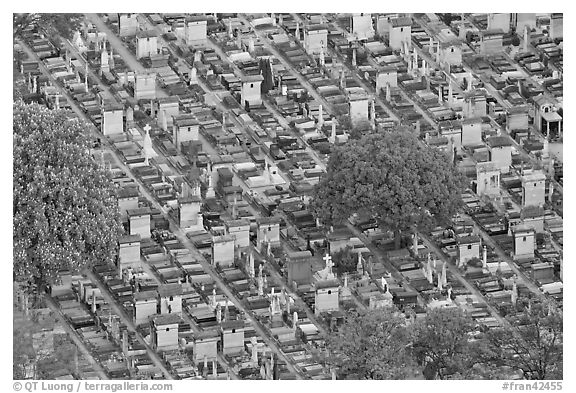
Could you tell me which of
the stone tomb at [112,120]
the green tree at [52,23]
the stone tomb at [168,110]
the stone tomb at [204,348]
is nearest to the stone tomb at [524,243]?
the stone tomb at [204,348]

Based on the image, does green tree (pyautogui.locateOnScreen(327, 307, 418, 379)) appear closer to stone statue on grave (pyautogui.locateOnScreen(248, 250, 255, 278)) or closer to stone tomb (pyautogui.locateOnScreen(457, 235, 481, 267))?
stone statue on grave (pyautogui.locateOnScreen(248, 250, 255, 278))

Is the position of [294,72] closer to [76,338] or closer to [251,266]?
[251,266]

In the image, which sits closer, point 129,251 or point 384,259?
point 129,251

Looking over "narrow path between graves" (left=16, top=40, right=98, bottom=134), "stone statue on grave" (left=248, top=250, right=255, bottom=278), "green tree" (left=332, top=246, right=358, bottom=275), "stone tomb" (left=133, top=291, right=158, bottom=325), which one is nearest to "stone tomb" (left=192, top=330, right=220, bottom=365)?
"stone tomb" (left=133, top=291, right=158, bottom=325)

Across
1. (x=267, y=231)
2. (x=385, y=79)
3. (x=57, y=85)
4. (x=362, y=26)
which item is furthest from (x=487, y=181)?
(x=57, y=85)

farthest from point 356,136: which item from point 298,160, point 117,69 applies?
point 117,69

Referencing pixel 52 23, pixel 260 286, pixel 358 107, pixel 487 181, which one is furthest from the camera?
pixel 52 23
